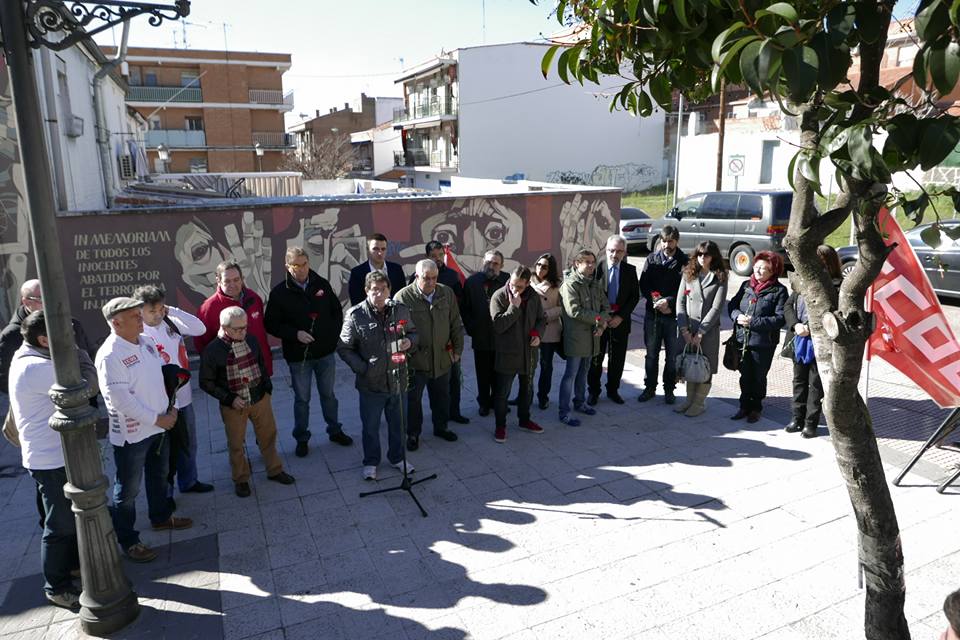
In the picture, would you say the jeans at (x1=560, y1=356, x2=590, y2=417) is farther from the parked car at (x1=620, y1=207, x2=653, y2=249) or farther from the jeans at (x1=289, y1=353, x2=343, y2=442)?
the parked car at (x1=620, y1=207, x2=653, y2=249)

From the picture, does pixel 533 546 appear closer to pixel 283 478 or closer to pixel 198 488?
pixel 283 478

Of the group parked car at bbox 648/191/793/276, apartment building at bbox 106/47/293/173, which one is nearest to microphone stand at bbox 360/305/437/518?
parked car at bbox 648/191/793/276

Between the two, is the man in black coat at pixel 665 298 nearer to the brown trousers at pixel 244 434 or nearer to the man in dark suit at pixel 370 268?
the man in dark suit at pixel 370 268

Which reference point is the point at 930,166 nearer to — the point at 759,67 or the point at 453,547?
the point at 759,67

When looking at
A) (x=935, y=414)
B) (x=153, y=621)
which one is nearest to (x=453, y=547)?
(x=153, y=621)

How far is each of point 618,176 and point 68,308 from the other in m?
39.6

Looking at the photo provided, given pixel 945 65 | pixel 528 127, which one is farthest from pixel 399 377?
pixel 528 127

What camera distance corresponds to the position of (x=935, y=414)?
290 inches

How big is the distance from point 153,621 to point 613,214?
10.7m

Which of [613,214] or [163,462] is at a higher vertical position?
[613,214]

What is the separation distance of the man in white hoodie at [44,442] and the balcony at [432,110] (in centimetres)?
3720

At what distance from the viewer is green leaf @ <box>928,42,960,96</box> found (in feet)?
6.26

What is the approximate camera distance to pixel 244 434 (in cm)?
573

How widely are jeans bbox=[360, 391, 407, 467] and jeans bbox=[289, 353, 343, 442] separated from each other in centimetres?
78
